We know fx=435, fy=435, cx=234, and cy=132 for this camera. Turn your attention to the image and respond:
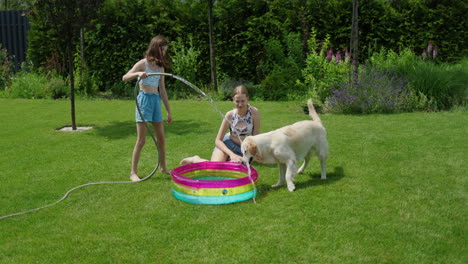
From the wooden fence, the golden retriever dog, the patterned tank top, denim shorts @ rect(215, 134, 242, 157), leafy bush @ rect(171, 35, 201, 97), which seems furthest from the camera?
the wooden fence

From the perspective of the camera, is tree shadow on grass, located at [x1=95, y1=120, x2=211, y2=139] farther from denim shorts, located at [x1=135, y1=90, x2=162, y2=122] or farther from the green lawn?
denim shorts, located at [x1=135, y1=90, x2=162, y2=122]

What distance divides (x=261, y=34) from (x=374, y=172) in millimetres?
9303

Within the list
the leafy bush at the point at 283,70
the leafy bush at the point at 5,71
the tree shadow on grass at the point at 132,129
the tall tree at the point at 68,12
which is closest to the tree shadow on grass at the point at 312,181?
the tree shadow on grass at the point at 132,129

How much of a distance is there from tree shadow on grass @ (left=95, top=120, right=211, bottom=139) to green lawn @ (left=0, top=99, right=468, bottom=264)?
0.57 metres

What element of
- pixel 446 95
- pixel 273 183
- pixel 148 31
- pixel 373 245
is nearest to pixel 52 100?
pixel 148 31

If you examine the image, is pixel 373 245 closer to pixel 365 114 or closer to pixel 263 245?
pixel 263 245

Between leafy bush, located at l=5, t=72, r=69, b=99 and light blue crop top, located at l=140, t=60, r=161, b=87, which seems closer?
light blue crop top, located at l=140, t=60, r=161, b=87

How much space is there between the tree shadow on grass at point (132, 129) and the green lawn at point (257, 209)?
570 mm

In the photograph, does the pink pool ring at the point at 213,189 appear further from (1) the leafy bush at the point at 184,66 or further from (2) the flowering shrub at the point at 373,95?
(1) the leafy bush at the point at 184,66

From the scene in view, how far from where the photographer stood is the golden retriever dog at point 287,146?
4.86 m

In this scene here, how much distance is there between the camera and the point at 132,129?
898cm

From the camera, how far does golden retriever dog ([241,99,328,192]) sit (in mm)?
4859

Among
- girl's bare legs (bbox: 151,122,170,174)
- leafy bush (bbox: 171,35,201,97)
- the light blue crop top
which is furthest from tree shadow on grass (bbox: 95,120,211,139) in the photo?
leafy bush (bbox: 171,35,201,97)

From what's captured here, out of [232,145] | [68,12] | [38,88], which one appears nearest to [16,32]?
[38,88]
